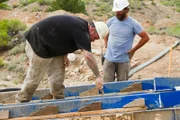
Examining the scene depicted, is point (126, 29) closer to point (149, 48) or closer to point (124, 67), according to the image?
point (124, 67)

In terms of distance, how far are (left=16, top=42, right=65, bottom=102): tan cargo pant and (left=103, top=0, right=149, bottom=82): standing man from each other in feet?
4.77

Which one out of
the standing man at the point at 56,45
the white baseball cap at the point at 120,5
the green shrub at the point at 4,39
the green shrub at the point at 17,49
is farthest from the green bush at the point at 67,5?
the standing man at the point at 56,45

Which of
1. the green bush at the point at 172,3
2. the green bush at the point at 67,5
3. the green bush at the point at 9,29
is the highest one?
the green bush at the point at 172,3

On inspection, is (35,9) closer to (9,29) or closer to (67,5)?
(67,5)

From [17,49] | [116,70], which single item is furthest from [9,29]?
[116,70]

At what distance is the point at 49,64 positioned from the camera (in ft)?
20.7

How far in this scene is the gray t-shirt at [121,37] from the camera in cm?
738

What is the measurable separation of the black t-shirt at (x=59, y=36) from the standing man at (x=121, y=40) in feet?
5.48

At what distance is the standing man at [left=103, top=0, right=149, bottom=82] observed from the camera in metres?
7.33

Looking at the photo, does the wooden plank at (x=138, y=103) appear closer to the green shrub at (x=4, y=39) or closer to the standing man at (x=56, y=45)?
the standing man at (x=56, y=45)

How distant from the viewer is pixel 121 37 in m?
→ 7.46

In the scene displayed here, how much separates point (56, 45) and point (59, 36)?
0.49 ft

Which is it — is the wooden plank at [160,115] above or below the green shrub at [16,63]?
below

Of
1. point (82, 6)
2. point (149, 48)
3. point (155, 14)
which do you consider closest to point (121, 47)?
point (149, 48)
